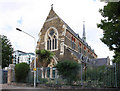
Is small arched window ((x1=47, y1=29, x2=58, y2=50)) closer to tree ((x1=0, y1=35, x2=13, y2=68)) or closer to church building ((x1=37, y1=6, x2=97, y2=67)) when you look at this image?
church building ((x1=37, y1=6, x2=97, y2=67))

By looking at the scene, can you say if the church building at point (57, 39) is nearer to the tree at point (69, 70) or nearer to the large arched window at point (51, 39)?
the large arched window at point (51, 39)

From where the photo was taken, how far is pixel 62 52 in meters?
30.3

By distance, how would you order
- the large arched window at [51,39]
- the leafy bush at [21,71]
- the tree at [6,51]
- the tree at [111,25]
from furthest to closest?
the tree at [6,51]
the large arched window at [51,39]
the leafy bush at [21,71]
the tree at [111,25]

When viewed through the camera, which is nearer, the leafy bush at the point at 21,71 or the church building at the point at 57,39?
the leafy bush at the point at 21,71

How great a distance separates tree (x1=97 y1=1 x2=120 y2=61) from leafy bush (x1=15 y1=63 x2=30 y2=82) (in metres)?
12.2

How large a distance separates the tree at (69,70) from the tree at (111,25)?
4402 mm

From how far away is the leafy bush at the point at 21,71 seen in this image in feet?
65.1

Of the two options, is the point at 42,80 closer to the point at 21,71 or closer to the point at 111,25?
→ the point at 21,71

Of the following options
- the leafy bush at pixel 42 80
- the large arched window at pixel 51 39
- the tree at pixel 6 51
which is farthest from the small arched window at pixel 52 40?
the leafy bush at pixel 42 80

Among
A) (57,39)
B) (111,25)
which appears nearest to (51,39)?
(57,39)

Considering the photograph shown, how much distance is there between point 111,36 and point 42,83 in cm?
1047

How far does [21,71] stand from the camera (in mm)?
20109

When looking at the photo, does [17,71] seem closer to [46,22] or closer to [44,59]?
[44,59]

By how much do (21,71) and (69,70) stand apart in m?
8.51
